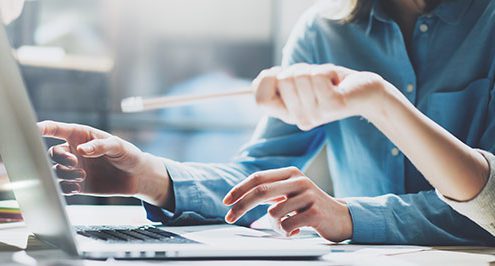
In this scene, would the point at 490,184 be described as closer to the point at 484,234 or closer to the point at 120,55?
the point at 484,234

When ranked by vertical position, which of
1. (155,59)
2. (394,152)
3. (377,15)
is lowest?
(155,59)

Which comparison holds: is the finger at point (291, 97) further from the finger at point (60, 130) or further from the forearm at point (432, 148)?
the finger at point (60, 130)

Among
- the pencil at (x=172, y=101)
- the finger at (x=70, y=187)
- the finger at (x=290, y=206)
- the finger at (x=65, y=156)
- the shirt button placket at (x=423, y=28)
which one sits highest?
the pencil at (x=172, y=101)

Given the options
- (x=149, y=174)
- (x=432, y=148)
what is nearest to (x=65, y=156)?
(x=149, y=174)

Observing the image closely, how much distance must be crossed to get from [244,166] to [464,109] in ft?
1.20

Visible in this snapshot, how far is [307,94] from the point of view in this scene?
2.31 ft

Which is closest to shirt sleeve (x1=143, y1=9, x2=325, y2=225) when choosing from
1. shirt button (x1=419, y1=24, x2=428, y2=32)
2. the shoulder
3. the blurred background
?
the shoulder

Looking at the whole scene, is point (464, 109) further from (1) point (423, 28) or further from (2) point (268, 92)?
(2) point (268, 92)

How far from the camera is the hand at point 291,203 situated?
875 mm

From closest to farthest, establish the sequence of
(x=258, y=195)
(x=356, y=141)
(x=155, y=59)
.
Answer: (x=258, y=195) → (x=356, y=141) → (x=155, y=59)

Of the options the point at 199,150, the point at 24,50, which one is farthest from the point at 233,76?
the point at 24,50

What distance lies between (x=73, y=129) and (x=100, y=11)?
280cm

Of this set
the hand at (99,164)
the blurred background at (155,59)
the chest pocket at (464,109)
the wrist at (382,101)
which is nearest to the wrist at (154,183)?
the hand at (99,164)

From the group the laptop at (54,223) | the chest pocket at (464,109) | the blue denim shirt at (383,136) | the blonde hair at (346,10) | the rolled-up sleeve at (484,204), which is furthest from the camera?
the blonde hair at (346,10)
